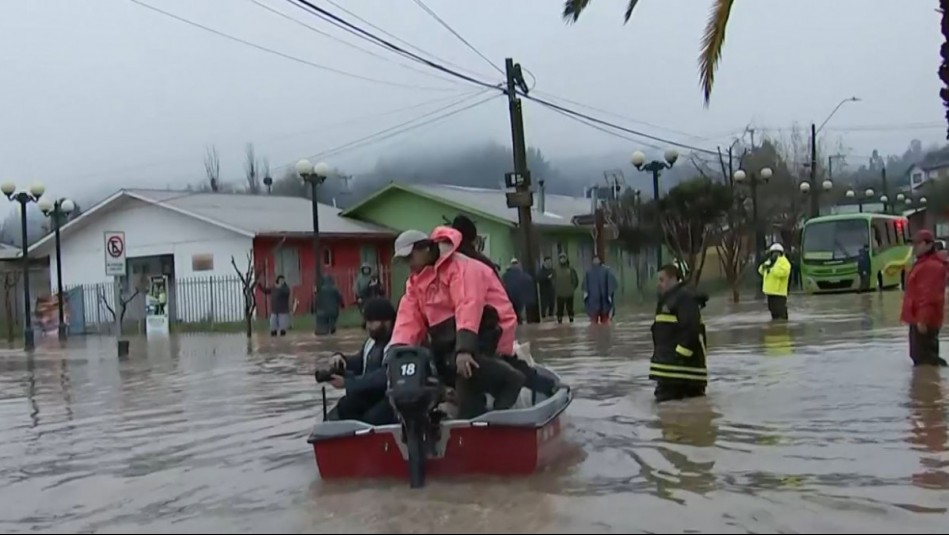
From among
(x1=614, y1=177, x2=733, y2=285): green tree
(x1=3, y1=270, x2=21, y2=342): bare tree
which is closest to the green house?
(x1=614, y1=177, x2=733, y2=285): green tree

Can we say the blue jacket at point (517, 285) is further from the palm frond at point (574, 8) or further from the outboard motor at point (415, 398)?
the outboard motor at point (415, 398)

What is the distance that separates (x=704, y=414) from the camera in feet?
37.9

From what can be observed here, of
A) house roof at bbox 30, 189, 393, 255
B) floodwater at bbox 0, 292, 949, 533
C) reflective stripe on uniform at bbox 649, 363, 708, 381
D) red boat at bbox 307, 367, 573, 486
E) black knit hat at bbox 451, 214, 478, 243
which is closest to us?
floodwater at bbox 0, 292, 949, 533

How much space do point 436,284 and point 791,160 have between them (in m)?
72.4

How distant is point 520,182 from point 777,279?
8.03m

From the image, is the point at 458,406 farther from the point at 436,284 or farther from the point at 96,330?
the point at 96,330

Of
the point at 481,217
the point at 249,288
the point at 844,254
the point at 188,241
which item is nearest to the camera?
the point at 249,288

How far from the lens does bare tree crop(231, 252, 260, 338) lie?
3201 centimetres

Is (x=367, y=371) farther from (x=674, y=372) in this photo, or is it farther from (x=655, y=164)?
(x=655, y=164)

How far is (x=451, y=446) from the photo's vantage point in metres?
8.09

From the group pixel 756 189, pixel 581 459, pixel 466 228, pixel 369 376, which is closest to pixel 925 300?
pixel 581 459

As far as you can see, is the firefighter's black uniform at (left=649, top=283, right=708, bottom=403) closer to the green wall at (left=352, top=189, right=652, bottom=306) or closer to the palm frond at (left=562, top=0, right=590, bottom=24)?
the palm frond at (left=562, top=0, right=590, bottom=24)

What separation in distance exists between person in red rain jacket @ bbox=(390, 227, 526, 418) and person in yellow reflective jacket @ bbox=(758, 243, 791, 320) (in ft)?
50.3

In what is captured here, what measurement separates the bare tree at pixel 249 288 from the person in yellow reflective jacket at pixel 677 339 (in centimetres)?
1983
